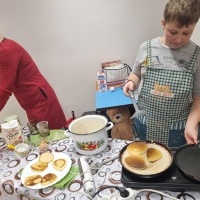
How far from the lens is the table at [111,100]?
2.01 m

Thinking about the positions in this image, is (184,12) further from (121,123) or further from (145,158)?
(121,123)

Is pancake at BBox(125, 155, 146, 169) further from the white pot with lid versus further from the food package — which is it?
the food package

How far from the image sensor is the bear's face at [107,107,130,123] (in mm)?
2074

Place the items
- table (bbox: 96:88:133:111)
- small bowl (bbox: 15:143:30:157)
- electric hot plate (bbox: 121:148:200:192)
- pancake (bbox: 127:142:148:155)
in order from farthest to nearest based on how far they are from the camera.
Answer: table (bbox: 96:88:133:111) < small bowl (bbox: 15:143:30:157) < pancake (bbox: 127:142:148:155) < electric hot plate (bbox: 121:148:200:192)

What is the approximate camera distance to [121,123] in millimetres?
2076

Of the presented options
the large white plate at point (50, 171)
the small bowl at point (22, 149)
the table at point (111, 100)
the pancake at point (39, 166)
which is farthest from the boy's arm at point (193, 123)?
the table at point (111, 100)

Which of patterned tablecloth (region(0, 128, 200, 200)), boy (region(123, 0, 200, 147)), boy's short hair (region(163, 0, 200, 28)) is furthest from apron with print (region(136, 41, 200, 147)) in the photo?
patterned tablecloth (region(0, 128, 200, 200))

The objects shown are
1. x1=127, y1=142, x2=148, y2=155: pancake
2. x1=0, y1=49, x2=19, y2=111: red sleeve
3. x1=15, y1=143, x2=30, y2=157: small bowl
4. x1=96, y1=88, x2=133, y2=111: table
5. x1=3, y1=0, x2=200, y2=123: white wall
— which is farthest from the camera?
x1=3, y1=0, x2=200, y2=123: white wall

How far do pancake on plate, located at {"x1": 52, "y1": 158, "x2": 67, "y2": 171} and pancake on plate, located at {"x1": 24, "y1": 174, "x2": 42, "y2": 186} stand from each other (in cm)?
7

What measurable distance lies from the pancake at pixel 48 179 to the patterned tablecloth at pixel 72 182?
0.02m

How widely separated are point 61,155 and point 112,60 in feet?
5.16

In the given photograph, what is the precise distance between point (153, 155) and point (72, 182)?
0.32 meters

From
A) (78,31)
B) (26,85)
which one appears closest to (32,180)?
(26,85)

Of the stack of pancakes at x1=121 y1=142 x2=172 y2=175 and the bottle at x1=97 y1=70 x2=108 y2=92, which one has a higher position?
the stack of pancakes at x1=121 y1=142 x2=172 y2=175
